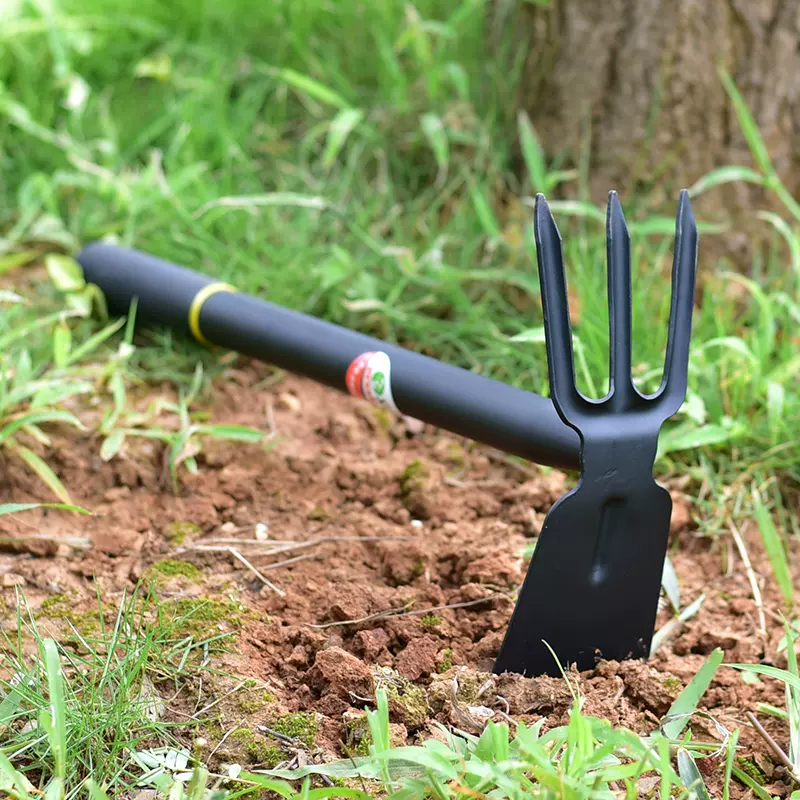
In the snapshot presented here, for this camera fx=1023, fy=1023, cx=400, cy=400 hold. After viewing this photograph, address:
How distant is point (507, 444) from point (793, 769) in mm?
590

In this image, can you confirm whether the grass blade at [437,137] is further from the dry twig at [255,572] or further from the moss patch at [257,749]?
the moss patch at [257,749]

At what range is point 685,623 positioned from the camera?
161 centimetres

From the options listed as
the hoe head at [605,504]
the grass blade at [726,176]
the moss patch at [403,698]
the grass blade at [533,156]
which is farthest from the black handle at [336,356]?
the grass blade at [726,176]

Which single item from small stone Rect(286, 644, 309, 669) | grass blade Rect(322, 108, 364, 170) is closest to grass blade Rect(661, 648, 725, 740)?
small stone Rect(286, 644, 309, 669)

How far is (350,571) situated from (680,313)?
2.11 feet

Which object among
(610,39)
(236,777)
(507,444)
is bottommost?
(236,777)

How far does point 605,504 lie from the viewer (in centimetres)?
139

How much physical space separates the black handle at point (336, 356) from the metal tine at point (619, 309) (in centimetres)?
11

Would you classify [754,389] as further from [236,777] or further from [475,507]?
[236,777]

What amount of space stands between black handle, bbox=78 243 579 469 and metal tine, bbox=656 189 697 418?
6.1 inches

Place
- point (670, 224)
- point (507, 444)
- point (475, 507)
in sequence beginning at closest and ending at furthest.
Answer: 1. point (507, 444)
2. point (475, 507)
3. point (670, 224)

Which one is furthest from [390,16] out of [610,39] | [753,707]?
[753,707]

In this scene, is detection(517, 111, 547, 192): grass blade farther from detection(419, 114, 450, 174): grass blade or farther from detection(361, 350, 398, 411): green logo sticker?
detection(361, 350, 398, 411): green logo sticker

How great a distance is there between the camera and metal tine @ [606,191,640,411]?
55.6 inches
